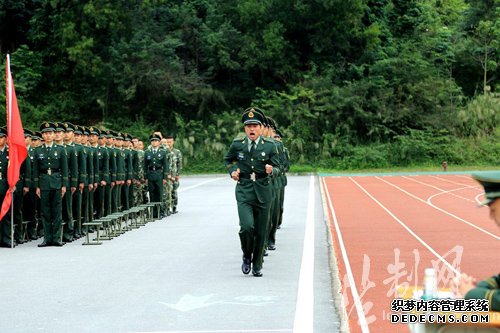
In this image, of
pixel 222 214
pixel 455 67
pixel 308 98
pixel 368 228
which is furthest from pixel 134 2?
pixel 368 228

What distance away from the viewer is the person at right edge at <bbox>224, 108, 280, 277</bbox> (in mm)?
11570

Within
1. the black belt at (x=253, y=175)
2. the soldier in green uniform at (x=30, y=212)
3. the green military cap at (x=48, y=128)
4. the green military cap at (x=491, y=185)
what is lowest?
the soldier in green uniform at (x=30, y=212)

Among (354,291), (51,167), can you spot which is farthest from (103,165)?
(354,291)

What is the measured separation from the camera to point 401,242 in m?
15.1

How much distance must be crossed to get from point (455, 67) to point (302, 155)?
660 inches

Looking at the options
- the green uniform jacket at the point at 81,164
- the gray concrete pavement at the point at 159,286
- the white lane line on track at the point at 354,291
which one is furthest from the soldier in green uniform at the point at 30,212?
the white lane line on track at the point at 354,291

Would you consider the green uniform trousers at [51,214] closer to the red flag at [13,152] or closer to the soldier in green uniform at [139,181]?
the red flag at [13,152]

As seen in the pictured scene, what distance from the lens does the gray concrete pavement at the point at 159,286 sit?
26.6 feet

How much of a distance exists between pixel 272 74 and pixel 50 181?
47.0 metres

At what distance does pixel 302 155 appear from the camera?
55.3 metres

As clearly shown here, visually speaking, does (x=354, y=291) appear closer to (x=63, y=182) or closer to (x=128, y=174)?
(x=63, y=182)

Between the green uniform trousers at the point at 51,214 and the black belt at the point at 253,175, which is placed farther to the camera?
the green uniform trousers at the point at 51,214

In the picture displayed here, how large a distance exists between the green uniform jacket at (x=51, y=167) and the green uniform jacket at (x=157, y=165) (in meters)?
6.36

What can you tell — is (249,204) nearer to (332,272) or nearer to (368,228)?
(332,272)
